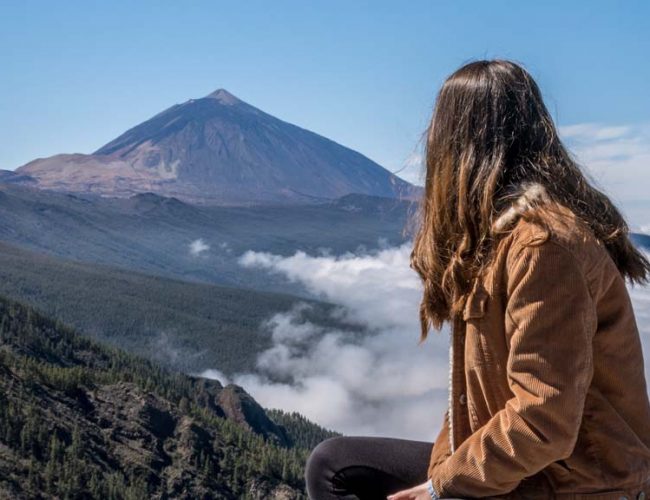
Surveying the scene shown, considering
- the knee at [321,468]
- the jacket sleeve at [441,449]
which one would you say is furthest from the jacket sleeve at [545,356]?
the knee at [321,468]

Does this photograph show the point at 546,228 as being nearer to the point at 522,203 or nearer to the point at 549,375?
the point at 522,203

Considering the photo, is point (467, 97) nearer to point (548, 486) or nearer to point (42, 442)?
point (548, 486)

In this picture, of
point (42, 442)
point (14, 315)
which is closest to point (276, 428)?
point (14, 315)

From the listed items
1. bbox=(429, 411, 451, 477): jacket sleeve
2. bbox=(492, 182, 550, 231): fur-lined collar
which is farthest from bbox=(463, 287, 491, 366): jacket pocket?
bbox=(429, 411, 451, 477): jacket sleeve

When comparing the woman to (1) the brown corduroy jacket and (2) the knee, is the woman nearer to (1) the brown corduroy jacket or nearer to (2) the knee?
(1) the brown corduroy jacket

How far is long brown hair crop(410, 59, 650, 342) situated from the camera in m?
3.00

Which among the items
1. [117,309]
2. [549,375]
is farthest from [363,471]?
[117,309]

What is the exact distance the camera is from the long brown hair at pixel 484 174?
3.00 m

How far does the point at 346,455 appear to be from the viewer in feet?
12.5

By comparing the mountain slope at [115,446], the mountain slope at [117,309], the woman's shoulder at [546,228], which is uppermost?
the woman's shoulder at [546,228]

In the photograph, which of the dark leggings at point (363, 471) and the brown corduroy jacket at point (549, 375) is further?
the dark leggings at point (363, 471)

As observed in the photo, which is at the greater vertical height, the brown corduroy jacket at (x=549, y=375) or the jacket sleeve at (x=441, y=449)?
the brown corduroy jacket at (x=549, y=375)

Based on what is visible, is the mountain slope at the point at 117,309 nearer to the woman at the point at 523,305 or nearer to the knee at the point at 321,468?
the knee at the point at 321,468

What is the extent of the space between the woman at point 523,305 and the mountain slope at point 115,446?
20878 mm
